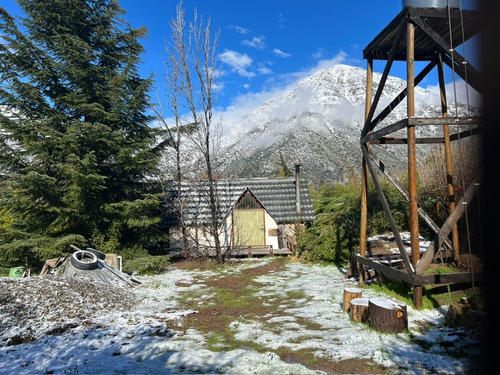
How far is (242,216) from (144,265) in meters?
6.02

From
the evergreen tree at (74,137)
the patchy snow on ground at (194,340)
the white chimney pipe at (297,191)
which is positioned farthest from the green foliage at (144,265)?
the white chimney pipe at (297,191)

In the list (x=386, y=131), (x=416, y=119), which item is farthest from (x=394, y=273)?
(x=416, y=119)

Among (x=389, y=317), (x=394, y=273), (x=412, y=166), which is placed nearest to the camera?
(x=389, y=317)

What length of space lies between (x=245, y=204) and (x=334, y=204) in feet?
15.0

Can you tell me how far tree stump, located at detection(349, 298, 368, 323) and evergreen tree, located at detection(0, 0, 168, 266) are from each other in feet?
31.0

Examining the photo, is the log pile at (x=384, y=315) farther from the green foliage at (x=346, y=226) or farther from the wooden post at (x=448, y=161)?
the green foliage at (x=346, y=226)

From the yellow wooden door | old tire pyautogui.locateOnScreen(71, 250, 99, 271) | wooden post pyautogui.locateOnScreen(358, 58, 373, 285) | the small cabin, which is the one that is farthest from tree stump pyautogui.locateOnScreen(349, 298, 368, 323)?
the yellow wooden door

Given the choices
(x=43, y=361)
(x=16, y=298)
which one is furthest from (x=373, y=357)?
(x=16, y=298)

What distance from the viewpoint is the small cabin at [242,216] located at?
52.2 ft

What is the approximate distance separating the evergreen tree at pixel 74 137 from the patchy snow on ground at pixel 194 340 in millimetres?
4301

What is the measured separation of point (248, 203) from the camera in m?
17.2

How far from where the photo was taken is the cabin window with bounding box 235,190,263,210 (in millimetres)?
17062

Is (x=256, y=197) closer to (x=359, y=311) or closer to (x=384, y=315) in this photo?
(x=359, y=311)

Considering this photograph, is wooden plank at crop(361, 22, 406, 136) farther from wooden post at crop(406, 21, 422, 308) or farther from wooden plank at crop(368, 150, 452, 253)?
wooden plank at crop(368, 150, 452, 253)
